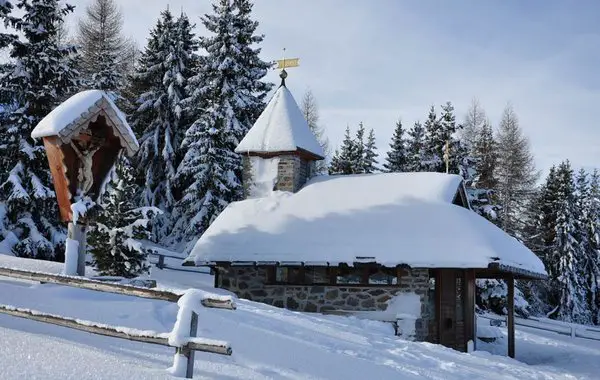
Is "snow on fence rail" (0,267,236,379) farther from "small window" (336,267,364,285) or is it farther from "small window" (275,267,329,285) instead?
"small window" (275,267,329,285)

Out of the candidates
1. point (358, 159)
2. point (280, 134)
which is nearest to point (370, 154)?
point (358, 159)

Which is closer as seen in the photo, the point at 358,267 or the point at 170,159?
the point at 358,267

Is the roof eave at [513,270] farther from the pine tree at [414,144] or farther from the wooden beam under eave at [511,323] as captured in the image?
the pine tree at [414,144]

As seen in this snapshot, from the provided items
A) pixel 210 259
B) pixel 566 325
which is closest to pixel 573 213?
pixel 566 325

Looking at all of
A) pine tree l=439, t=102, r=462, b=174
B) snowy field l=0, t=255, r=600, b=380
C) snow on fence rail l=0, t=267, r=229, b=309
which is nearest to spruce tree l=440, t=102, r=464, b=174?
pine tree l=439, t=102, r=462, b=174

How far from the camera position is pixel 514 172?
38875 millimetres

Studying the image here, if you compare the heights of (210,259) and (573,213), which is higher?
(573,213)

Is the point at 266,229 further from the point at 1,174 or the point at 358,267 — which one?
the point at 1,174

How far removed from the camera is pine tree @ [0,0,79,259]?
1905cm

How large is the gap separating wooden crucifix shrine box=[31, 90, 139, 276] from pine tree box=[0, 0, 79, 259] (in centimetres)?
943

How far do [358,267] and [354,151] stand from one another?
76.6 feet

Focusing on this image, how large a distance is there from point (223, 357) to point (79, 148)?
15.4ft

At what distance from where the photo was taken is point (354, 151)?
128ft

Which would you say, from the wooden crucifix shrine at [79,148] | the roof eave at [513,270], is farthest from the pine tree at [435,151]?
the wooden crucifix shrine at [79,148]
